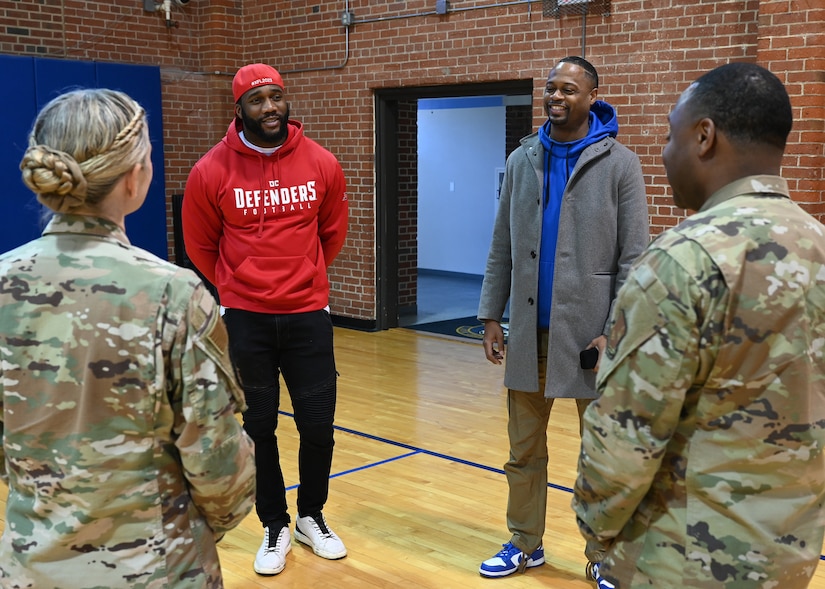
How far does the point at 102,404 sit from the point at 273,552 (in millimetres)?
1835

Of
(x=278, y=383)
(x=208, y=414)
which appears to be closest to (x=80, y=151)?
(x=208, y=414)

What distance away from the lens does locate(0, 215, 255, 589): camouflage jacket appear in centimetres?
143

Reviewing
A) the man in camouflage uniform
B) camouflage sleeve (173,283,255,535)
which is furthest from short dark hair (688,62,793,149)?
camouflage sleeve (173,283,255,535)

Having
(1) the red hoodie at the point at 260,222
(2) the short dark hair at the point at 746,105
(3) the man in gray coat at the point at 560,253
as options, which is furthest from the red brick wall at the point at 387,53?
(2) the short dark hair at the point at 746,105

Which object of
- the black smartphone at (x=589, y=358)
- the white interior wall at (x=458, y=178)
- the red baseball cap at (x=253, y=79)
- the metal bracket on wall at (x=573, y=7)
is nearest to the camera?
the black smartphone at (x=589, y=358)

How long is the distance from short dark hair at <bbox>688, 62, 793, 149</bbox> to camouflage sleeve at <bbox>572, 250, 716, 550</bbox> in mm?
253

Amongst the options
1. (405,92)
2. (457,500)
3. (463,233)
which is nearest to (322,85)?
(405,92)

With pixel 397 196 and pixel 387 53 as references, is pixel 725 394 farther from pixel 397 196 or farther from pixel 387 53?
pixel 397 196

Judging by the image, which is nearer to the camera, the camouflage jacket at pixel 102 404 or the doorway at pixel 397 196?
the camouflage jacket at pixel 102 404

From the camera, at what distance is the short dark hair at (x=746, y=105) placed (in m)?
1.45

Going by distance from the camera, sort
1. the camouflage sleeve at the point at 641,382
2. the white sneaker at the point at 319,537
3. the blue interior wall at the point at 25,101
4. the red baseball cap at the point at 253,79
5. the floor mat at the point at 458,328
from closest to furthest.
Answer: the camouflage sleeve at the point at 641,382
the red baseball cap at the point at 253,79
the white sneaker at the point at 319,537
the blue interior wall at the point at 25,101
the floor mat at the point at 458,328

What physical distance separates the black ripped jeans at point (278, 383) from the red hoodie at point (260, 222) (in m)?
0.06

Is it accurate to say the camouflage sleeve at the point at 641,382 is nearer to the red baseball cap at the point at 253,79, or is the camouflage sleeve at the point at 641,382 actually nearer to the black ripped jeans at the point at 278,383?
the black ripped jeans at the point at 278,383

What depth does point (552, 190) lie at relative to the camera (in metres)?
2.88
